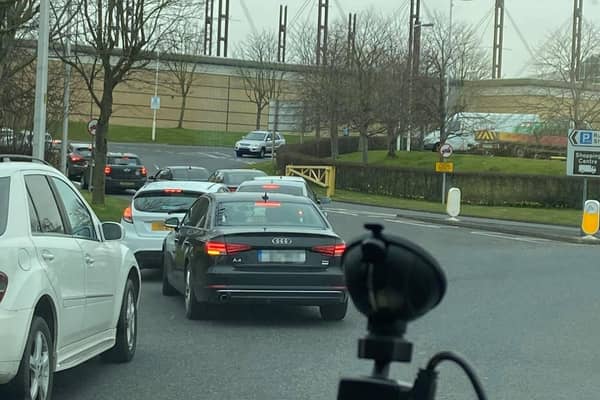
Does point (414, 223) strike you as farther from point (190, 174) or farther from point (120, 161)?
point (120, 161)

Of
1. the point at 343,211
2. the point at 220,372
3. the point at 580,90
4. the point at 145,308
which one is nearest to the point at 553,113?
the point at 580,90

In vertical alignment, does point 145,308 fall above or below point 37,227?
below

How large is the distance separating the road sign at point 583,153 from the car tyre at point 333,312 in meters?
19.5

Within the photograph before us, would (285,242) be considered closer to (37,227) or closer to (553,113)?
(37,227)

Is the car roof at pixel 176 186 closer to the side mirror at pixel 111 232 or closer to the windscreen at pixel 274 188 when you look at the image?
the windscreen at pixel 274 188

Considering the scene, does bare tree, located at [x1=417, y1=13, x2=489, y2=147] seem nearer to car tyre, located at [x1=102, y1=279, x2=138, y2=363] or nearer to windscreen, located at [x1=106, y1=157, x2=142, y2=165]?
windscreen, located at [x1=106, y1=157, x2=142, y2=165]

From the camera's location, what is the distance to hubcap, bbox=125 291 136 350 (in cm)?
894

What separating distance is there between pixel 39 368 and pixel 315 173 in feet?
141

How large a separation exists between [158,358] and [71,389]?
4.95ft

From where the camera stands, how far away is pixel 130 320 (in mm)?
9078

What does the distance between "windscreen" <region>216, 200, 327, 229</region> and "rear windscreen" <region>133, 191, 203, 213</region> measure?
13.0ft

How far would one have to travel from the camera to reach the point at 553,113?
54.2 m

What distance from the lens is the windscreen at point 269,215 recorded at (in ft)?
38.2

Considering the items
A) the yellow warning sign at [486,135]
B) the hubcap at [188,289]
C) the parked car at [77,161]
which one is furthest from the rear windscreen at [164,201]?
the yellow warning sign at [486,135]
